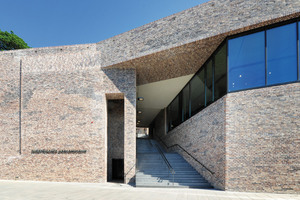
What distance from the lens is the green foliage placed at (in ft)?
80.9

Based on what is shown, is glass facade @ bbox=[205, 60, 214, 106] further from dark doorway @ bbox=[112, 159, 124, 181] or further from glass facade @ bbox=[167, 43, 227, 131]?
dark doorway @ bbox=[112, 159, 124, 181]

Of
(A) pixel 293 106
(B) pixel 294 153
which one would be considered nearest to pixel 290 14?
(A) pixel 293 106

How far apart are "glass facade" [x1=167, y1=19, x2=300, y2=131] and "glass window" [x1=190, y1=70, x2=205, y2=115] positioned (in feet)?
3.54

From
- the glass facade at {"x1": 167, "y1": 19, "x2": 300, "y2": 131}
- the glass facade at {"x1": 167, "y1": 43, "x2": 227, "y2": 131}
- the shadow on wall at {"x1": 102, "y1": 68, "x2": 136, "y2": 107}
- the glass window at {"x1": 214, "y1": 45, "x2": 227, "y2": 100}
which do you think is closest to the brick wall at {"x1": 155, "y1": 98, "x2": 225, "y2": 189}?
the glass window at {"x1": 214, "y1": 45, "x2": 227, "y2": 100}

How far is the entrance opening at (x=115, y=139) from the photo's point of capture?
12891 millimetres

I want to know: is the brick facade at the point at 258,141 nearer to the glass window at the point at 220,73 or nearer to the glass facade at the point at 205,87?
the glass window at the point at 220,73

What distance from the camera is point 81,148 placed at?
429 inches

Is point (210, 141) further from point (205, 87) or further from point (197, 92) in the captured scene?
point (197, 92)

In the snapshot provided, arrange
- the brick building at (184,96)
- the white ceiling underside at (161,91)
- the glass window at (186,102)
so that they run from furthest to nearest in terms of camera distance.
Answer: the white ceiling underside at (161,91) < the glass window at (186,102) < the brick building at (184,96)

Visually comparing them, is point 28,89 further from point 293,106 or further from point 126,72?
point 293,106

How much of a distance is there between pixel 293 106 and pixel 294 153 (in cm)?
179

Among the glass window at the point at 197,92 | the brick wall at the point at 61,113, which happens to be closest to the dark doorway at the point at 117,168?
the brick wall at the point at 61,113

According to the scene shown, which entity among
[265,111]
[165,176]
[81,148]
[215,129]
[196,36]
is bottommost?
[165,176]

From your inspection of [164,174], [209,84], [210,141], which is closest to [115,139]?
[164,174]
